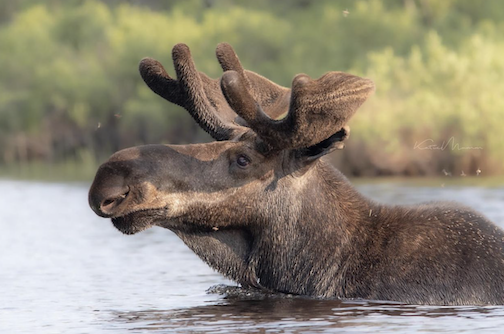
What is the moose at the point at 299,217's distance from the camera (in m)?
9.33

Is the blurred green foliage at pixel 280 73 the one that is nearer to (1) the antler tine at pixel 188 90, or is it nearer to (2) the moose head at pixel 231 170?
(1) the antler tine at pixel 188 90

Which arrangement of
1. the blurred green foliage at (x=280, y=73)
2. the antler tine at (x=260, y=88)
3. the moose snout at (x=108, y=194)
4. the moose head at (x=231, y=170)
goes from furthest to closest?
1. the blurred green foliage at (x=280, y=73)
2. the antler tine at (x=260, y=88)
3. the moose head at (x=231, y=170)
4. the moose snout at (x=108, y=194)

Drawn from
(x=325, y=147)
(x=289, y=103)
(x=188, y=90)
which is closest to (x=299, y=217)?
(x=325, y=147)

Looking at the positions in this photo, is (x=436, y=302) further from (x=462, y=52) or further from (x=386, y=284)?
(x=462, y=52)

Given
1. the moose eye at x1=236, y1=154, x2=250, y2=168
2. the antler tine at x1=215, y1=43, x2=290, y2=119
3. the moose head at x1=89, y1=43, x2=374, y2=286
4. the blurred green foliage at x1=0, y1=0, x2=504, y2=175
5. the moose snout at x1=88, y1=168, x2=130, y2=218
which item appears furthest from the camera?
the blurred green foliage at x1=0, y1=0, x2=504, y2=175

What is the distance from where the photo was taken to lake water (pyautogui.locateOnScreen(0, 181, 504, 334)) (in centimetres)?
950

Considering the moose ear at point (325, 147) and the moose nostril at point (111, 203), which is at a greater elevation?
the moose ear at point (325, 147)

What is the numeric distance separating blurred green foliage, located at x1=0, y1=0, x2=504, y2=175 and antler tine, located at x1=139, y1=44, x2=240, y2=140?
2529 centimetres

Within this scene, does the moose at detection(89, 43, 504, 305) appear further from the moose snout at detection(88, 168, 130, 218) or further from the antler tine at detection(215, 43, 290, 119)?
the antler tine at detection(215, 43, 290, 119)

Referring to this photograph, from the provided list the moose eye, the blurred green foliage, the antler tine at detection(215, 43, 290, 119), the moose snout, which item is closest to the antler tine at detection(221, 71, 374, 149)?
the moose eye

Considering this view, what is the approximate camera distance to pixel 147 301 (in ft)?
37.8

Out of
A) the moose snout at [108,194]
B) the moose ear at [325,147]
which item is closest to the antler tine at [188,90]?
the moose ear at [325,147]

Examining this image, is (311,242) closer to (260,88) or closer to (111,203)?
(111,203)

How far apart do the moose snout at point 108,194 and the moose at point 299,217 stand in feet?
0.65
